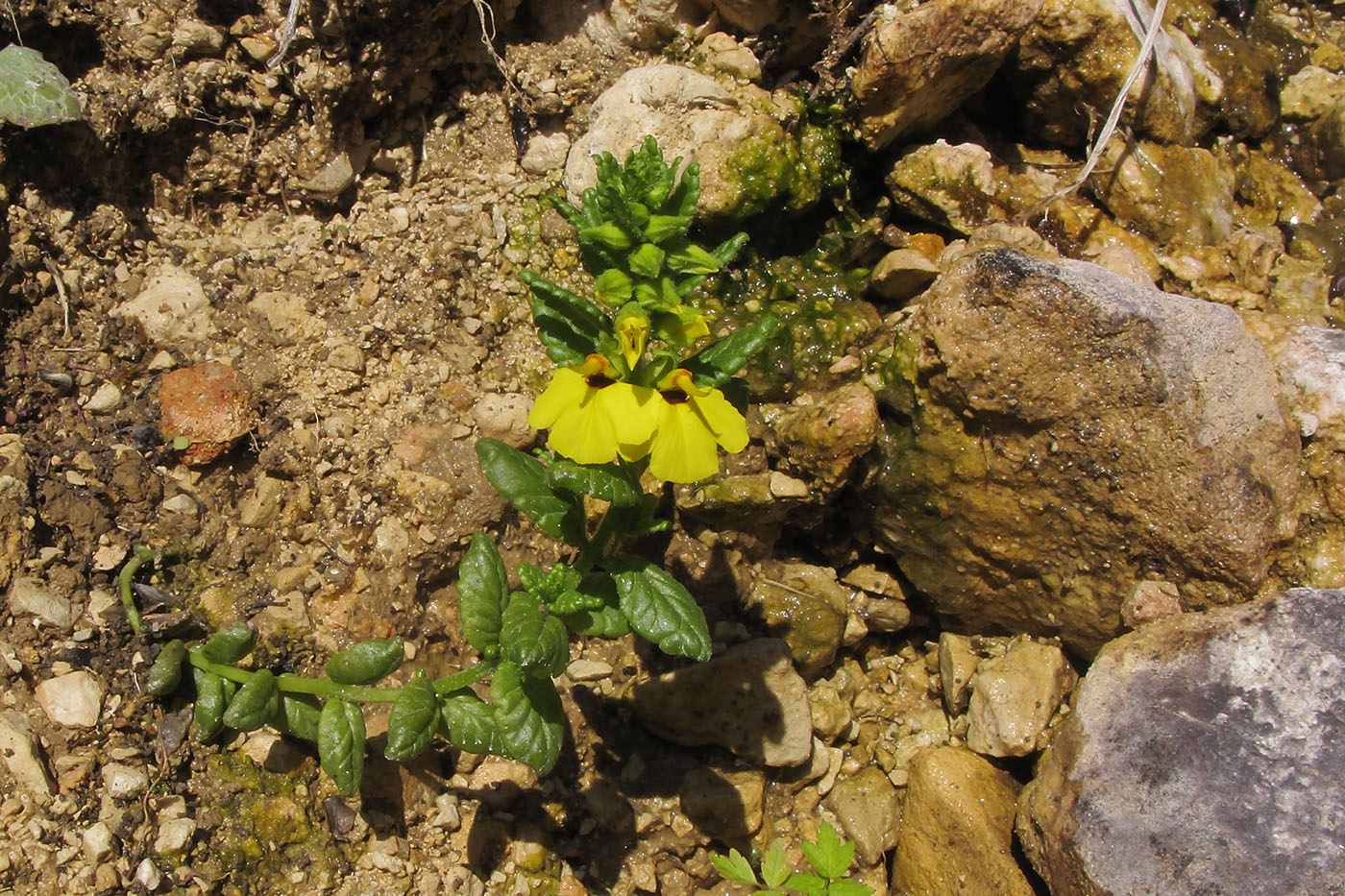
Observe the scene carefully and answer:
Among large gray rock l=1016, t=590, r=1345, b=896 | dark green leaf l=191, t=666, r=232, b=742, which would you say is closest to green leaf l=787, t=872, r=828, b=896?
large gray rock l=1016, t=590, r=1345, b=896

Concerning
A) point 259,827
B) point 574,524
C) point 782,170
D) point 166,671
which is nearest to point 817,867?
point 574,524

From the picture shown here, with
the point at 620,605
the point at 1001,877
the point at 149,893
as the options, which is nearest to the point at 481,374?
the point at 620,605

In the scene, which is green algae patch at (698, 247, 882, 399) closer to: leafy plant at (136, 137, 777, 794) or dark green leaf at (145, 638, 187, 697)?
leafy plant at (136, 137, 777, 794)

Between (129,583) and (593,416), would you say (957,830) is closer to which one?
(593,416)

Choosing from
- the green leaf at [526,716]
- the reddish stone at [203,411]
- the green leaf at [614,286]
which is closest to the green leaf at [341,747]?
the green leaf at [526,716]

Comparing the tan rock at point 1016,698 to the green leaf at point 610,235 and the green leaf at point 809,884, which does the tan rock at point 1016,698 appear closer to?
the green leaf at point 809,884

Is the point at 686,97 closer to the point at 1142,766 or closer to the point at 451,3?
the point at 451,3
